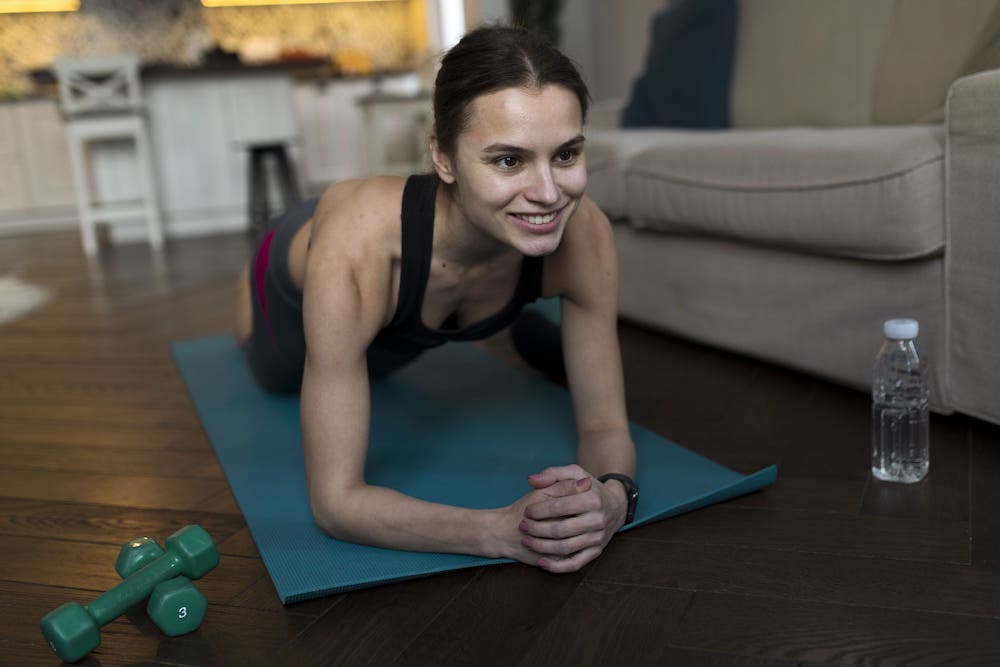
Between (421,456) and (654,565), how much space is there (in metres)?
0.56

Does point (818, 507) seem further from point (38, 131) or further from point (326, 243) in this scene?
point (38, 131)

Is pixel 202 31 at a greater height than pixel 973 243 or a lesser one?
greater

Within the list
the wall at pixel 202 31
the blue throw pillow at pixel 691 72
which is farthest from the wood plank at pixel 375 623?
the wall at pixel 202 31

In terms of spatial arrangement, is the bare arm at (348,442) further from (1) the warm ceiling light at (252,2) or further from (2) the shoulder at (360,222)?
(1) the warm ceiling light at (252,2)

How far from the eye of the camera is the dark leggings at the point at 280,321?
1809 millimetres

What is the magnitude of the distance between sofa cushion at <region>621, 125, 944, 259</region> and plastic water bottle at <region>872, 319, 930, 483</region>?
0.20 meters

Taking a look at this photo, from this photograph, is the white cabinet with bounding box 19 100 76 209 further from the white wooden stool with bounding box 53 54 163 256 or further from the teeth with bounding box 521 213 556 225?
the teeth with bounding box 521 213 556 225

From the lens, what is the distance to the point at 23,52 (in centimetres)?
759

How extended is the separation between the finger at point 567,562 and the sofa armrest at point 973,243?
31.3 inches

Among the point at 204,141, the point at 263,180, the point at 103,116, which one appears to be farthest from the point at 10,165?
the point at 263,180

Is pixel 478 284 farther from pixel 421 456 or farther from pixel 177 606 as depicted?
pixel 177 606

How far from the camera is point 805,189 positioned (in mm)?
1878

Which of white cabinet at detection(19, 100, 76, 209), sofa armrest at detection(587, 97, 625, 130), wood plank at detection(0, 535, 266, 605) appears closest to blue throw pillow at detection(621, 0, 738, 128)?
sofa armrest at detection(587, 97, 625, 130)

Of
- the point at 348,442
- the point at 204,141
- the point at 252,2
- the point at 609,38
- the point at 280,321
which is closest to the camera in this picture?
the point at 348,442
